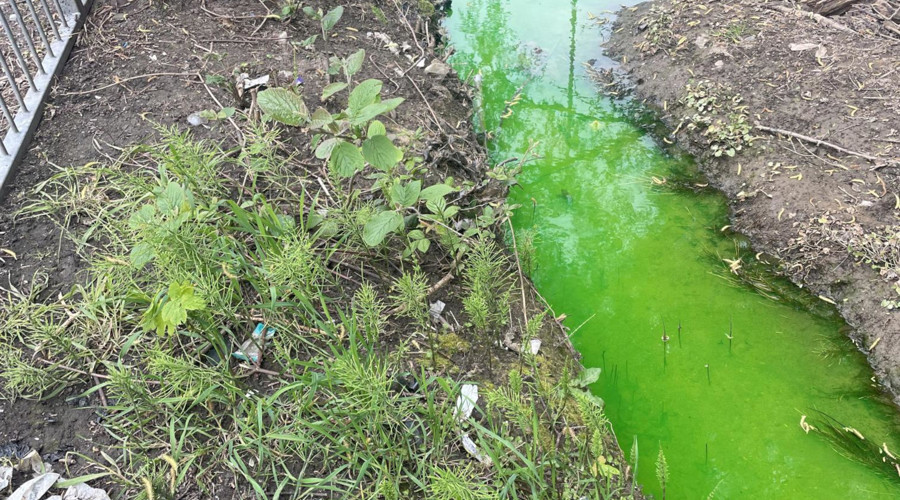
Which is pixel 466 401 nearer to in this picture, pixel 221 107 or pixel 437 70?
pixel 221 107

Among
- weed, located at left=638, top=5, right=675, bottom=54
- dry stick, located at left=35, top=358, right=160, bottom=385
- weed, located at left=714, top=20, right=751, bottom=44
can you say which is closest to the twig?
dry stick, located at left=35, top=358, right=160, bottom=385

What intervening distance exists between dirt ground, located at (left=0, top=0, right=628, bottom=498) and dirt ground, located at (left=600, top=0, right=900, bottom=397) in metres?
1.31

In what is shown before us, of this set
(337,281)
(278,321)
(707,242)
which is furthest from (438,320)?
(707,242)

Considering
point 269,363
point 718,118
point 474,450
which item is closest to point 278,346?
point 269,363

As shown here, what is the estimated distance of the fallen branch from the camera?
3.71 meters

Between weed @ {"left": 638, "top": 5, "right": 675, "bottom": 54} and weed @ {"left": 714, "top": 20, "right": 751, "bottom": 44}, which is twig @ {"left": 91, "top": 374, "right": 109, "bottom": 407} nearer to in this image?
weed @ {"left": 638, "top": 5, "right": 675, "bottom": 54}

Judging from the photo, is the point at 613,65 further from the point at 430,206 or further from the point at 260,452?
the point at 260,452

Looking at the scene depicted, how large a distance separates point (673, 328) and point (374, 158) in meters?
1.47

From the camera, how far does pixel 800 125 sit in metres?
3.27

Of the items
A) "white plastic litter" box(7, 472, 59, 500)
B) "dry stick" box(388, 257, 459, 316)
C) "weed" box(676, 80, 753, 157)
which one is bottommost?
"weed" box(676, 80, 753, 157)

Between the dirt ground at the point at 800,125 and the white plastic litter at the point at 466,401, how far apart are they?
1.72 meters

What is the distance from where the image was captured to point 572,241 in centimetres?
299

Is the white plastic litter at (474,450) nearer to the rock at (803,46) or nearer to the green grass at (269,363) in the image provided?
the green grass at (269,363)

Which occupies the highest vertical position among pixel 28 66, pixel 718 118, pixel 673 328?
pixel 28 66
